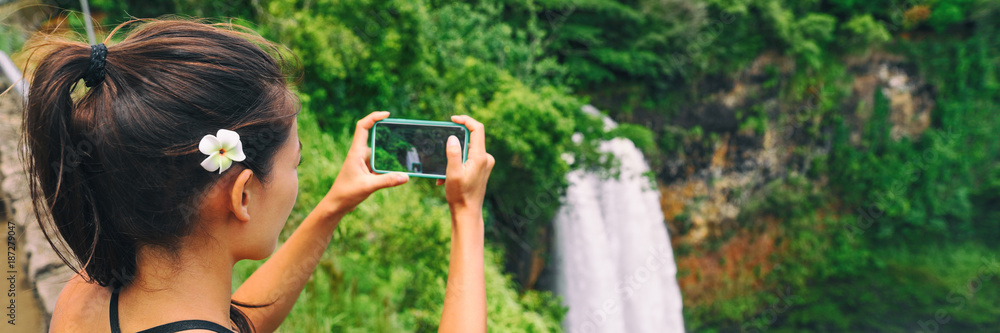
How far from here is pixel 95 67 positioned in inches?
29.4

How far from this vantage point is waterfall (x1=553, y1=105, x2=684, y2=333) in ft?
28.1

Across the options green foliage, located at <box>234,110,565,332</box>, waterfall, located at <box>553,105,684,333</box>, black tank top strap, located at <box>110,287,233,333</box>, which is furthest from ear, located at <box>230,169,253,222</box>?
waterfall, located at <box>553,105,684,333</box>

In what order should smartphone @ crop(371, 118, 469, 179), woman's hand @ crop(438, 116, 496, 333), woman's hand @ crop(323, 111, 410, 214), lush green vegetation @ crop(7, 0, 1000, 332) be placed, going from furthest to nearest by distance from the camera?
lush green vegetation @ crop(7, 0, 1000, 332)
smartphone @ crop(371, 118, 469, 179)
woman's hand @ crop(323, 111, 410, 214)
woman's hand @ crop(438, 116, 496, 333)

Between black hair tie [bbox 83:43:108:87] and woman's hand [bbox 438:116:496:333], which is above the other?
black hair tie [bbox 83:43:108:87]

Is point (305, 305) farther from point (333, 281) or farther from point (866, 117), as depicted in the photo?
point (866, 117)

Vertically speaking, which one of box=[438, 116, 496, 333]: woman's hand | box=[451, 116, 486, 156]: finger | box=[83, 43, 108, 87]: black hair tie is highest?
box=[83, 43, 108, 87]: black hair tie

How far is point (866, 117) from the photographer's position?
579 inches

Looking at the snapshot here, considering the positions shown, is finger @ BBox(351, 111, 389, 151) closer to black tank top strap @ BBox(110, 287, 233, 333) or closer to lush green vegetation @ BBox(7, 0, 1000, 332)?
black tank top strap @ BBox(110, 287, 233, 333)

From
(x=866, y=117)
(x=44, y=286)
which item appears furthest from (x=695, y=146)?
(x=44, y=286)

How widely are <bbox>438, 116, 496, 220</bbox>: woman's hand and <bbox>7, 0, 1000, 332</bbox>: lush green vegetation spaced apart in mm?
2520

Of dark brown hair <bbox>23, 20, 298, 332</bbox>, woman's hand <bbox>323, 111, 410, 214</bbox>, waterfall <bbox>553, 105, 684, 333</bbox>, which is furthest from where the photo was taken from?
waterfall <bbox>553, 105, 684, 333</bbox>

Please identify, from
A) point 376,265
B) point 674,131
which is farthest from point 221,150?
point 674,131

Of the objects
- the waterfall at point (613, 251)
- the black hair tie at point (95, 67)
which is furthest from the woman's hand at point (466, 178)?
the waterfall at point (613, 251)

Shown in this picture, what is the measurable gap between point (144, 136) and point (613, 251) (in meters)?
8.98
